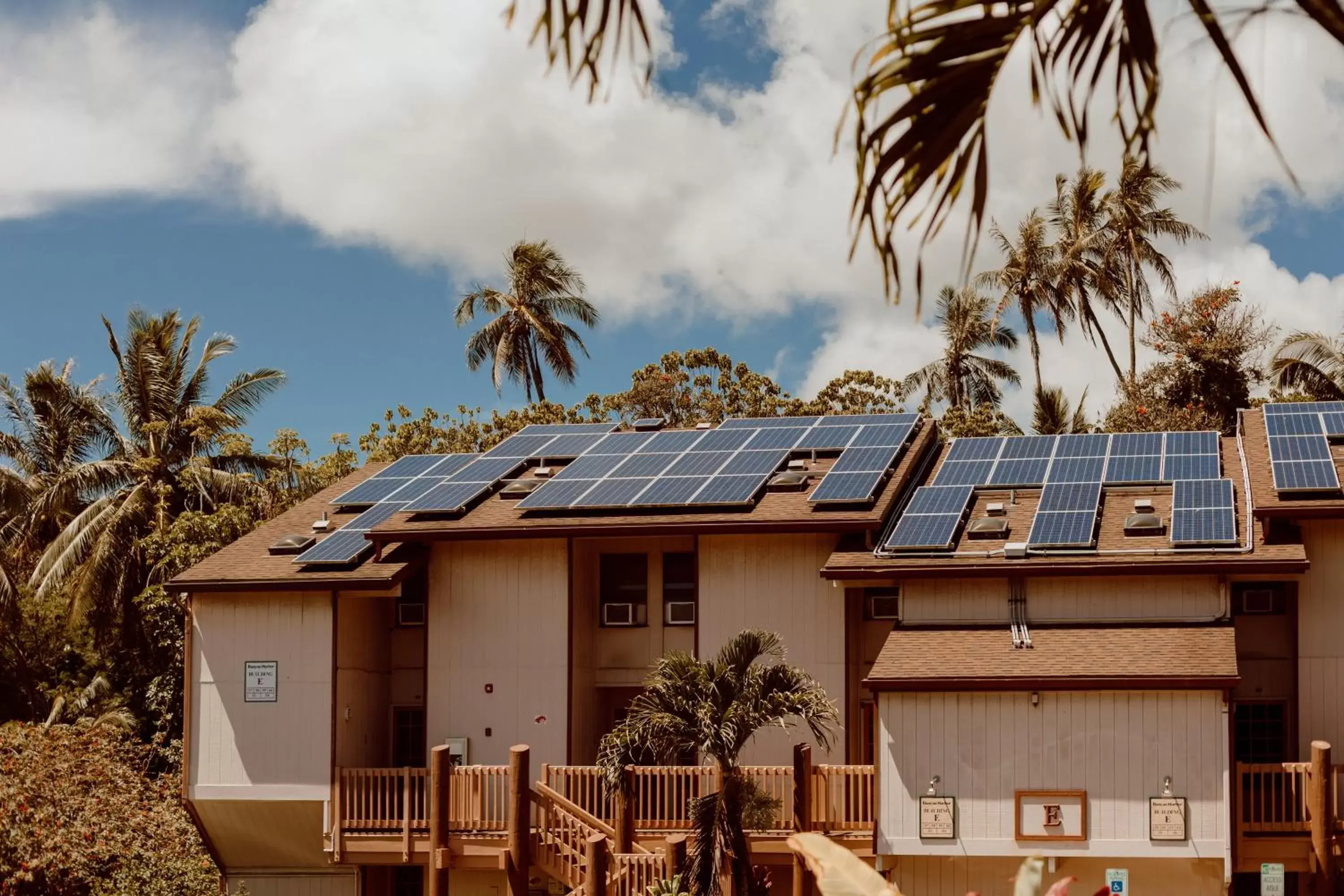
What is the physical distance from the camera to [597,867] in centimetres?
2144

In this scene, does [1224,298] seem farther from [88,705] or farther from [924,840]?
[88,705]

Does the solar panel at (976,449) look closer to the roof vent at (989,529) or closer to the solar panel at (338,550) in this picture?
the roof vent at (989,529)

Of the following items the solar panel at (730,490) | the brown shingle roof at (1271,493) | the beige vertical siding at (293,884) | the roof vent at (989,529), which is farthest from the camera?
the beige vertical siding at (293,884)

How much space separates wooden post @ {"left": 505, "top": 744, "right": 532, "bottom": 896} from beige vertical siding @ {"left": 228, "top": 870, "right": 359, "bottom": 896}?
4009mm

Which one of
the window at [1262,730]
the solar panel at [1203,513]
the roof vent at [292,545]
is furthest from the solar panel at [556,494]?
the window at [1262,730]

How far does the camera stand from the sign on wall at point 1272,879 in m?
22.0

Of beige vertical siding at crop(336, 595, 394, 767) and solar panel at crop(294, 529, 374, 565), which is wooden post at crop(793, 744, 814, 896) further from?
solar panel at crop(294, 529, 374, 565)

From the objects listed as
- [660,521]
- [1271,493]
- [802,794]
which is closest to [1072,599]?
[1271,493]

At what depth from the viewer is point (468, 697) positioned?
27.0 metres

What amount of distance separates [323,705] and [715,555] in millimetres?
6559

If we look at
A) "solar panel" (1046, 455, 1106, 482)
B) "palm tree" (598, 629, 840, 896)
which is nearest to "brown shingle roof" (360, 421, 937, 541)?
"solar panel" (1046, 455, 1106, 482)

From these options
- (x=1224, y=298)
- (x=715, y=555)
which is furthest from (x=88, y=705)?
(x=1224, y=298)

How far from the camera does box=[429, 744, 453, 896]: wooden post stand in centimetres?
2445

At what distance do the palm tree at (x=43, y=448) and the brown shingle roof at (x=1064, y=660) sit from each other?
94.6 ft
